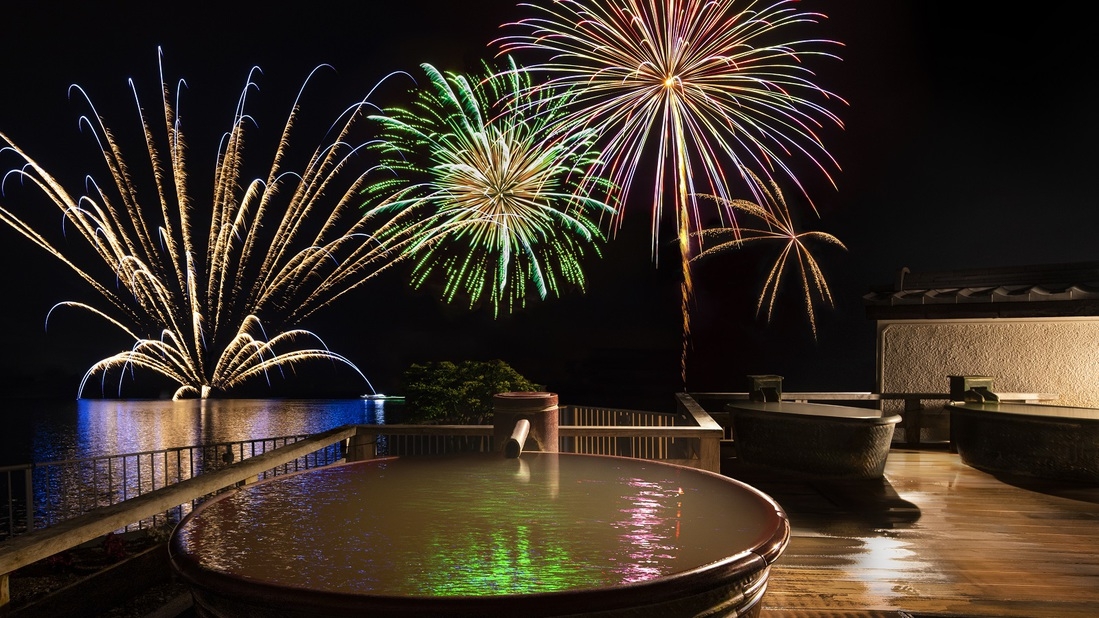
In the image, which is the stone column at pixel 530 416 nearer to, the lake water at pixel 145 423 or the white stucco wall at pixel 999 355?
the white stucco wall at pixel 999 355

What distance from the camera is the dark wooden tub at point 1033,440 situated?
6685mm

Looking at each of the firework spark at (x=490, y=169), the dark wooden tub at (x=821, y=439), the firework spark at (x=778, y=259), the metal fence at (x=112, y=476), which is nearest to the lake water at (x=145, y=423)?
the metal fence at (x=112, y=476)

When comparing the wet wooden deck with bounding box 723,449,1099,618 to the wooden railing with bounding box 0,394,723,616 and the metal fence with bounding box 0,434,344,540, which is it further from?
the metal fence with bounding box 0,434,344,540

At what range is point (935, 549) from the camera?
4664 millimetres

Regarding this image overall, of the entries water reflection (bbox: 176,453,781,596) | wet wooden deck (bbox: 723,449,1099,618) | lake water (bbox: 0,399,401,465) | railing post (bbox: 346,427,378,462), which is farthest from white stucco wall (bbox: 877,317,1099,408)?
lake water (bbox: 0,399,401,465)

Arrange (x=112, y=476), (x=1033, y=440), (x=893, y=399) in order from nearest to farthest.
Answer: (x=1033, y=440), (x=893, y=399), (x=112, y=476)

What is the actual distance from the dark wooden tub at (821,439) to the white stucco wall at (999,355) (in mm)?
4183

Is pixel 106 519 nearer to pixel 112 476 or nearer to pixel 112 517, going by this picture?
pixel 112 517

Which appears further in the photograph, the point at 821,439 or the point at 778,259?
the point at 778,259

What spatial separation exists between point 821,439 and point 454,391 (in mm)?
12647

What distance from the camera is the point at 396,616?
140 cm

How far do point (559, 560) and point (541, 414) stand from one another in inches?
68.5

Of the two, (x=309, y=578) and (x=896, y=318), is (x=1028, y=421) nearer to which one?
(x=896, y=318)

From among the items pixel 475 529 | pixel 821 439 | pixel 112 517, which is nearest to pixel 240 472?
pixel 112 517
